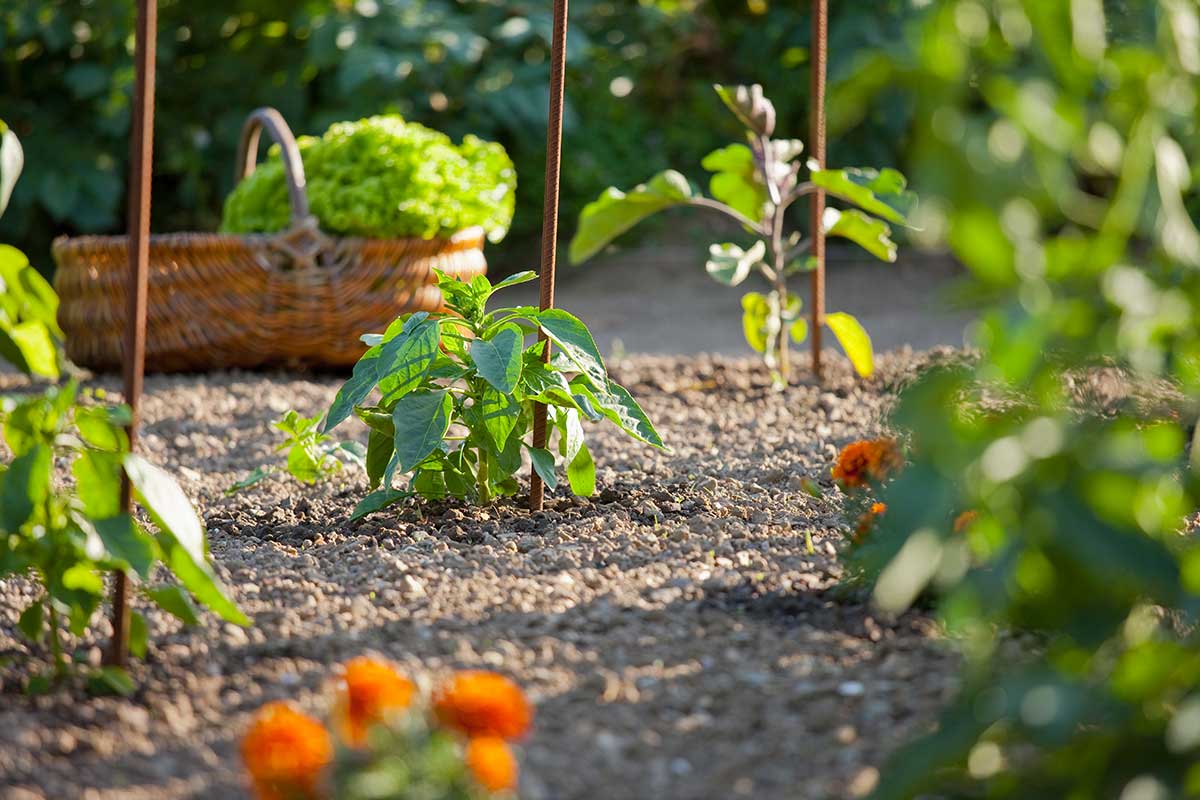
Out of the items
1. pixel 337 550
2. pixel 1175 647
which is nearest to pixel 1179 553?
pixel 1175 647

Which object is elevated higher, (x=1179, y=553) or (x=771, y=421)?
(x=1179, y=553)

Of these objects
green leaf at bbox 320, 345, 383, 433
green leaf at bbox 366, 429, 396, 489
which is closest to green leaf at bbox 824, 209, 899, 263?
green leaf at bbox 366, 429, 396, 489

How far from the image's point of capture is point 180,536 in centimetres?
136

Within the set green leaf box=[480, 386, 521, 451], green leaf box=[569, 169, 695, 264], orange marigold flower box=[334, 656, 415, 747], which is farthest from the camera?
green leaf box=[569, 169, 695, 264]

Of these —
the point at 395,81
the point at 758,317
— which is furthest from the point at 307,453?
the point at 395,81

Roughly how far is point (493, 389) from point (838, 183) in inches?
51.4

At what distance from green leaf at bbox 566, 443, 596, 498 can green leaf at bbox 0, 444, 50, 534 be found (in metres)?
1.04

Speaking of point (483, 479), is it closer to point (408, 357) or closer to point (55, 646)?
point (408, 357)

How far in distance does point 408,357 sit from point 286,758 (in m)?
1.02

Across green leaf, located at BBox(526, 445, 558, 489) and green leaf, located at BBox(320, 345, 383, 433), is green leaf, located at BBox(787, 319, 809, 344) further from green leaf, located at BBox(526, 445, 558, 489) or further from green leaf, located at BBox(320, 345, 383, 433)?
green leaf, located at BBox(320, 345, 383, 433)

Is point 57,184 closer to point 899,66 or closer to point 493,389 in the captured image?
→ point 493,389

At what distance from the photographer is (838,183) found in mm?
3025

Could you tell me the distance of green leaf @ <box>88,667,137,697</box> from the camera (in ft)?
4.71

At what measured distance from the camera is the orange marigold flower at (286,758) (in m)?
1.08
